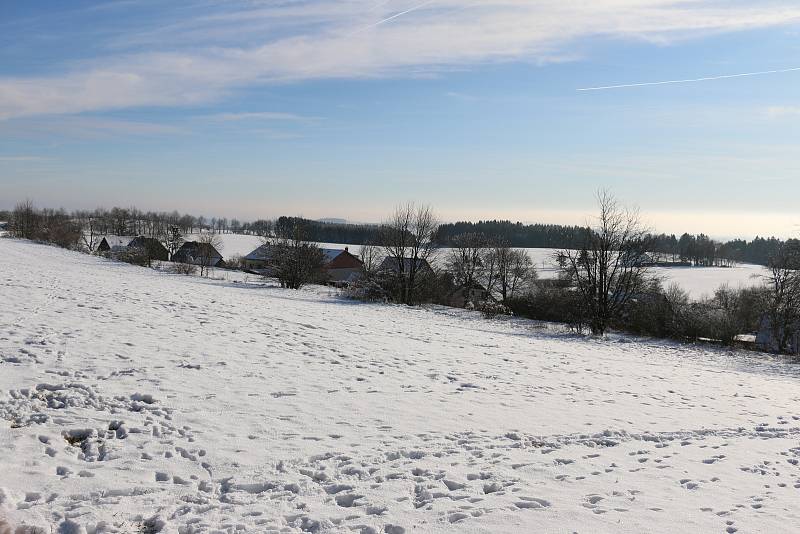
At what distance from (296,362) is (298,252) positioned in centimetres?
3054

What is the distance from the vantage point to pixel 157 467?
6.37 meters

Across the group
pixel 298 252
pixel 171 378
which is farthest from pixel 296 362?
pixel 298 252

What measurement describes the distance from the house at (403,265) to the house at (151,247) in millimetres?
30148

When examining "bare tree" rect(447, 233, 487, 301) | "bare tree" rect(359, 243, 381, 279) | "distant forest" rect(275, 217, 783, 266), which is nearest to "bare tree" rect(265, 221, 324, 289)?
"bare tree" rect(359, 243, 381, 279)

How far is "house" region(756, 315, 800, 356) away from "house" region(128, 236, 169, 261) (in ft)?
190

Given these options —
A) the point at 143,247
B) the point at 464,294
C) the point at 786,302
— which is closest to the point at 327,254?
the point at 464,294

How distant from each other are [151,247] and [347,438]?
60837 millimetres

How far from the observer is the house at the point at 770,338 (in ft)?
109

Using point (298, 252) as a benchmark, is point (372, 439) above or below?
below

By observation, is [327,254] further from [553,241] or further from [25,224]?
[553,241]

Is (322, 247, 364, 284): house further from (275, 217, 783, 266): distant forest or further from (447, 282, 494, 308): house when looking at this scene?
(275, 217, 783, 266): distant forest

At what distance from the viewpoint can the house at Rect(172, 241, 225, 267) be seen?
6018cm

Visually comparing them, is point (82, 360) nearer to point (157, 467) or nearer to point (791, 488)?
point (157, 467)

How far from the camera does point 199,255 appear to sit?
2562 inches
